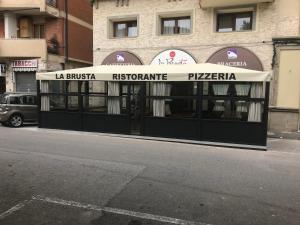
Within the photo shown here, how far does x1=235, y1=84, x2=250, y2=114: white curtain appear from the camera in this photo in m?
10.3

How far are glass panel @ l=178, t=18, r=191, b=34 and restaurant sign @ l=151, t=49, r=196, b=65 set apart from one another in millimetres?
1177

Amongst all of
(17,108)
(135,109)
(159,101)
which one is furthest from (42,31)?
(159,101)

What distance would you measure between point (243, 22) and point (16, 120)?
1199 centimetres

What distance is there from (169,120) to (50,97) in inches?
217

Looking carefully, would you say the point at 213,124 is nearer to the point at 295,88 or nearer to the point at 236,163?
the point at 236,163

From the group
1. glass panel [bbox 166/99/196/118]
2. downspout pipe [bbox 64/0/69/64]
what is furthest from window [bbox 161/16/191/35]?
downspout pipe [bbox 64/0/69/64]

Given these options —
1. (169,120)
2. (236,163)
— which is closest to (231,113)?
(169,120)

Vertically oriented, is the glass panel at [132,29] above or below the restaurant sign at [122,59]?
above

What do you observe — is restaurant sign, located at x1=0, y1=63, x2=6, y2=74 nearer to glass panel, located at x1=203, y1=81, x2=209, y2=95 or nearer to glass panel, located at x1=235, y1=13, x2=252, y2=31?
glass panel, located at x1=203, y1=81, x2=209, y2=95

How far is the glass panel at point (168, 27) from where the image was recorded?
15.9m

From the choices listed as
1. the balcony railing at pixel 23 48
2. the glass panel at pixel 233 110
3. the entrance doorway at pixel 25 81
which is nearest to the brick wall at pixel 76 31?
the balcony railing at pixel 23 48

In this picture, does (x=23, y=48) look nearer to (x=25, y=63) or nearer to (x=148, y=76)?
(x=25, y=63)

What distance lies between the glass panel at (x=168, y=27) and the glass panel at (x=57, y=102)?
667 cm

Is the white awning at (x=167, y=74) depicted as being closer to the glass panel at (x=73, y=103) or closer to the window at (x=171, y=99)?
the window at (x=171, y=99)
